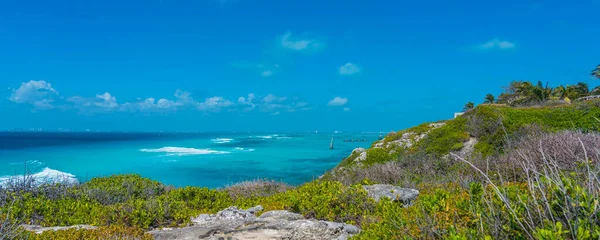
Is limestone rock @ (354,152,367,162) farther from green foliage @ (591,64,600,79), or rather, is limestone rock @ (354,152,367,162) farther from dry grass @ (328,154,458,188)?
green foliage @ (591,64,600,79)

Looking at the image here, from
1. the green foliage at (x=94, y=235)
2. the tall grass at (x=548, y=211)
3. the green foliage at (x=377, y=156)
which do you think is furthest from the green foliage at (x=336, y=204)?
the green foliage at (x=377, y=156)

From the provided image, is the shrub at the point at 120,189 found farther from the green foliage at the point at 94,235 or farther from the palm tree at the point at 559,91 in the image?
the palm tree at the point at 559,91

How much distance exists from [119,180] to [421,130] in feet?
61.9

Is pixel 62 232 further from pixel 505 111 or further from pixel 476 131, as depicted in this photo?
pixel 505 111

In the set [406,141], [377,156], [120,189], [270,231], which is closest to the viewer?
[270,231]

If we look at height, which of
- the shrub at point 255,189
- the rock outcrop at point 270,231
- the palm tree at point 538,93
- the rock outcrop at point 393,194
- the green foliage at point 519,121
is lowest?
the shrub at point 255,189

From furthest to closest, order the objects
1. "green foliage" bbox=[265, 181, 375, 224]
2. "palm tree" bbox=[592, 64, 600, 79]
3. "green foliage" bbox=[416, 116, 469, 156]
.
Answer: "palm tree" bbox=[592, 64, 600, 79] → "green foliage" bbox=[416, 116, 469, 156] → "green foliage" bbox=[265, 181, 375, 224]

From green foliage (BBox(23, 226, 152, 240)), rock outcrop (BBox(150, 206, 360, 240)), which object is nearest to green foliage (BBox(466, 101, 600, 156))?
rock outcrop (BBox(150, 206, 360, 240))

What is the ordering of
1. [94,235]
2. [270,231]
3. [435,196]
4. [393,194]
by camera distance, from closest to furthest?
1. [435,196]
2. [94,235]
3. [270,231]
4. [393,194]

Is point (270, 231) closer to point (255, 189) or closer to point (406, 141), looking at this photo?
point (255, 189)

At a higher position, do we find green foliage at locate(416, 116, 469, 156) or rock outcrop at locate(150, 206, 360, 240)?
green foliage at locate(416, 116, 469, 156)

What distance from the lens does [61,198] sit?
916cm

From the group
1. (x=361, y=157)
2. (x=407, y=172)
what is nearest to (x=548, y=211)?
(x=407, y=172)

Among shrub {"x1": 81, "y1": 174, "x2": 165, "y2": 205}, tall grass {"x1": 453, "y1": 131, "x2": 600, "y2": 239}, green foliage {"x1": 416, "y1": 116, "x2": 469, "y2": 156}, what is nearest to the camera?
tall grass {"x1": 453, "y1": 131, "x2": 600, "y2": 239}
